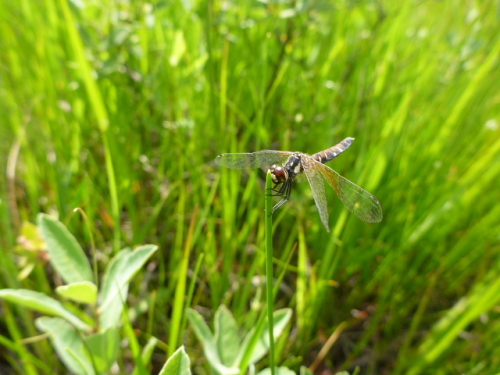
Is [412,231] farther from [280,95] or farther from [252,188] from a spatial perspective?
[280,95]

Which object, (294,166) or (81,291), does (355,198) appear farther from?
(81,291)

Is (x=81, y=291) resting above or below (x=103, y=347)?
above

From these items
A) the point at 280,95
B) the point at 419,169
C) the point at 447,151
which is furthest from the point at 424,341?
the point at 280,95

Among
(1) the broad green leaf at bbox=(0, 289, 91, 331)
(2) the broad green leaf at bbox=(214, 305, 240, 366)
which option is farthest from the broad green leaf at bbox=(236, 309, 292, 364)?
(1) the broad green leaf at bbox=(0, 289, 91, 331)

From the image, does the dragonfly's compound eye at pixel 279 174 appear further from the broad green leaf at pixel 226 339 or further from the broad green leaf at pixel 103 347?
the broad green leaf at pixel 103 347

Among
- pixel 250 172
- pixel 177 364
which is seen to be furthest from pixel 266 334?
pixel 250 172

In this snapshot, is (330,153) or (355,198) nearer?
(355,198)
